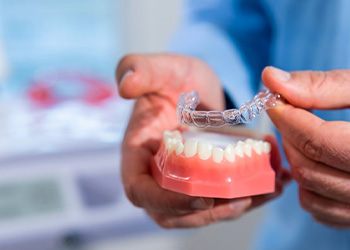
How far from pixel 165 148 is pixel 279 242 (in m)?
0.32

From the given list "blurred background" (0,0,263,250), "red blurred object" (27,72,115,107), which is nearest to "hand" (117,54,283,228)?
"blurred background" (0,0,263,250)

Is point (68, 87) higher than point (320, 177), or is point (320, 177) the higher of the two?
point (320, 177)

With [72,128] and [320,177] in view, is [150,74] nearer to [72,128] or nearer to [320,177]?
[320,177]

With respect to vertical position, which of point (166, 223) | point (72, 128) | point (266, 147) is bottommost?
point (72, 128)

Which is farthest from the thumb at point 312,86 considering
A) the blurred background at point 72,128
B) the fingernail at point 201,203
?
the blurred background at point 72,128

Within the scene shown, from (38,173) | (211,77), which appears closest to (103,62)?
(38,173)

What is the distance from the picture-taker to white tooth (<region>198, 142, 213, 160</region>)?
44 cm

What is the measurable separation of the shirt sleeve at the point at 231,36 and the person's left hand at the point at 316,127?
0.83 feet

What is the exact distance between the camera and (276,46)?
0.72 meters

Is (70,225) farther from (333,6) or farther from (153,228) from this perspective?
(333,6)

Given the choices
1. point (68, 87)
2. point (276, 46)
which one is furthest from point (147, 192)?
point (68, 87)

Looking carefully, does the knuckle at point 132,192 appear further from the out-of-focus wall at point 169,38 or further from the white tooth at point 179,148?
Answer: the out-of-focus wall at point 169,38

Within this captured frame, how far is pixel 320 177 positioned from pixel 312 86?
76 mm

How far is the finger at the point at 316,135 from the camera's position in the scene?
429mm
